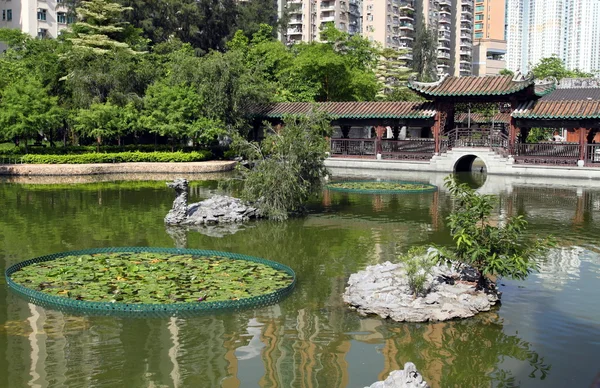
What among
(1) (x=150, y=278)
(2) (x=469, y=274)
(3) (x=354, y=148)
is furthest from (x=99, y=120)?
(2) (x=469, y=274)

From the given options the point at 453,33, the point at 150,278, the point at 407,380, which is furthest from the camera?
the point at 453,33

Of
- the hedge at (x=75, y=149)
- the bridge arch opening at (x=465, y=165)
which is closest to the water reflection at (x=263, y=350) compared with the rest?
the hedge at (x=75, y=149)

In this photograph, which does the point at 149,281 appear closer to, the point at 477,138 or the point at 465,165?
the point at 477,138

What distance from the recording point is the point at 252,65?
43.2m

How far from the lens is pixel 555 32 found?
444 feet

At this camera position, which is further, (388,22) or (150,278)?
(388,22)

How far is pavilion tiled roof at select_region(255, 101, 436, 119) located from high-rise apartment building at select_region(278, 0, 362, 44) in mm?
43895

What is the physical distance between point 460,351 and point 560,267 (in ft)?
17.7

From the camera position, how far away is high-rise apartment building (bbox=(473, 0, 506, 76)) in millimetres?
101000

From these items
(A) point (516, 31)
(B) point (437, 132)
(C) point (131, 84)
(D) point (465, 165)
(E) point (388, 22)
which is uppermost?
(A) point (516, 31)

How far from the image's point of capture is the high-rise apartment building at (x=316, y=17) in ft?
262

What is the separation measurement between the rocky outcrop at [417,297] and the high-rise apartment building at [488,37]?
94.7 metres

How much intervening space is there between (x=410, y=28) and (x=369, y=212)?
2775 inches

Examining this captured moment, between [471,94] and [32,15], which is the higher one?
[32,15]
